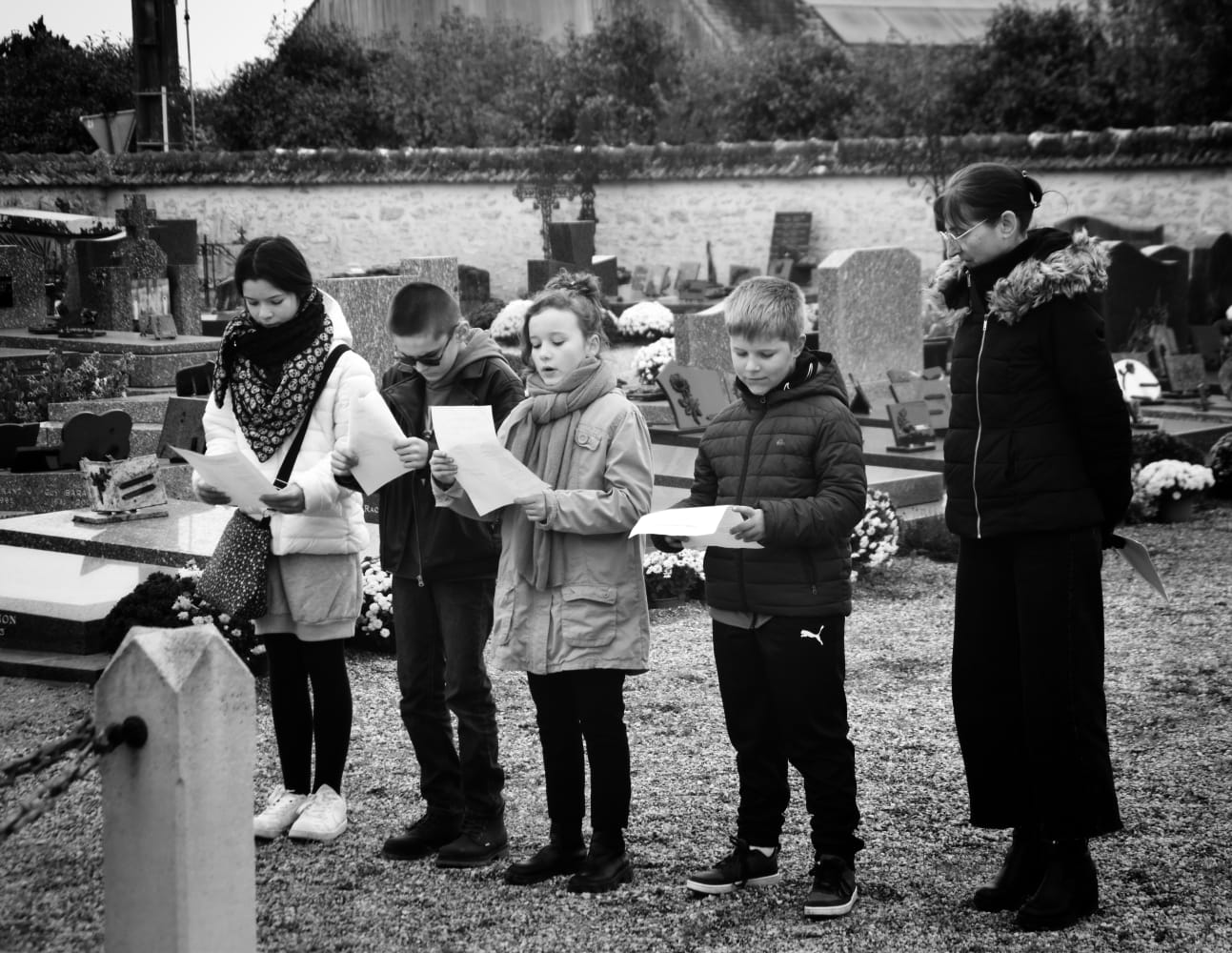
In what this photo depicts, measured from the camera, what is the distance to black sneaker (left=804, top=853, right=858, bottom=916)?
3348 mm

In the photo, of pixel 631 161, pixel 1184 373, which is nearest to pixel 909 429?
pixel 1184 373

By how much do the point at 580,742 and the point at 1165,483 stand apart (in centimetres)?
607

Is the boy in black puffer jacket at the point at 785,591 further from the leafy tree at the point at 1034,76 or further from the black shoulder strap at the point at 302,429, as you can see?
the leafy tree at the point at 1034,76

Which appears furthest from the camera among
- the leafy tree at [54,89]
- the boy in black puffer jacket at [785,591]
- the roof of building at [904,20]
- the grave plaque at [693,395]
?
the roof of building at [904,20]

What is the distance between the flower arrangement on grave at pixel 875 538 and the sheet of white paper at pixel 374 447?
3.93 m

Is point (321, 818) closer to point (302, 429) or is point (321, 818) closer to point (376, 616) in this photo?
point (302, 429)

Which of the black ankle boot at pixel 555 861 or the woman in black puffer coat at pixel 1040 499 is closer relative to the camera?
the woman in black puffer coat at pixel 1040 499

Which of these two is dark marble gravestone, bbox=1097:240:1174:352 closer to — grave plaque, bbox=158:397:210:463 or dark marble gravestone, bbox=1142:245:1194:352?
dark marble gravestone, bbox=1142:245:1194:352

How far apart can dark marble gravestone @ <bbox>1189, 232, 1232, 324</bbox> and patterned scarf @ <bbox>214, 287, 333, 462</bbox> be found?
516 inches

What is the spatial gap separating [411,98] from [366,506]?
78.7 feet

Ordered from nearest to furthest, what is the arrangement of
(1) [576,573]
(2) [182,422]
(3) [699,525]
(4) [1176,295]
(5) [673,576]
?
1. (3) [699,525]
2. (1) [576,573]
3. (5) [673,576]
4. (2) [182,422]
5. (4) [1176,295]

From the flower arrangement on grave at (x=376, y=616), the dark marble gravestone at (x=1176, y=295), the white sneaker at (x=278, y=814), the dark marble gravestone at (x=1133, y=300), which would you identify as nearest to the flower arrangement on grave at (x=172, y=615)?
the flower arrangement on grave at (x=376, y=616)

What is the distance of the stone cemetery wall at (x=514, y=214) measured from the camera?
74.4ft

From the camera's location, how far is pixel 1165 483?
8.64m
